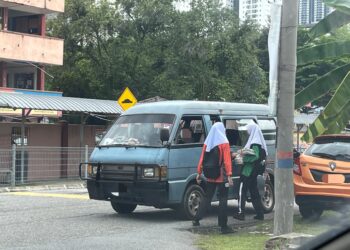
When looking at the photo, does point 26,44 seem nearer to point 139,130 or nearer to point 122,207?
point 122,207

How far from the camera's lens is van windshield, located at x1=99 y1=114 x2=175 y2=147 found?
393 inches

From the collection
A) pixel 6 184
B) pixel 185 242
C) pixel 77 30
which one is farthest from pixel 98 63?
pixel 185 242

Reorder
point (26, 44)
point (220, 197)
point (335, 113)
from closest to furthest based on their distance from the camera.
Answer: point (220, 197)
point (335, 113)
point (26, 44)

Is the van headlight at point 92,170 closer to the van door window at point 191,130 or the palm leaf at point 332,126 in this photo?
the van door window at point 191,130

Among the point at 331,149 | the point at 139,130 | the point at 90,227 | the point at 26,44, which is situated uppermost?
the point at 26,44

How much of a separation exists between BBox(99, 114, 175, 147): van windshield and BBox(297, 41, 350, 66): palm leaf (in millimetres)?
3539

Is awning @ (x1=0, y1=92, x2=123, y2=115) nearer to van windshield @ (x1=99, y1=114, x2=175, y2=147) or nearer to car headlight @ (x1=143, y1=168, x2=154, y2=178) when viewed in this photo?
van windshield @ (x1=99, y1=114, x2=175, y2=147)

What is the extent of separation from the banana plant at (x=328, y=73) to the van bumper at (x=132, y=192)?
3945mm

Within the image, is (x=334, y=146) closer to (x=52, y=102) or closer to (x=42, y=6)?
(x=52, y=102)

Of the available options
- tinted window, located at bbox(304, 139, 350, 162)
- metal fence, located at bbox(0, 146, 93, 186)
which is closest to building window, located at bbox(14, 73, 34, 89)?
metal fence, located at bbox(0, 146, 93, 186)

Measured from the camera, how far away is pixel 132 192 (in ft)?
31.8

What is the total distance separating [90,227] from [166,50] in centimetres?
2142

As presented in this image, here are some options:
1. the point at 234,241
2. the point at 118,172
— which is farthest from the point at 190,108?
the point at 234,241

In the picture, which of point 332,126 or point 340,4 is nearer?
point 340,4
